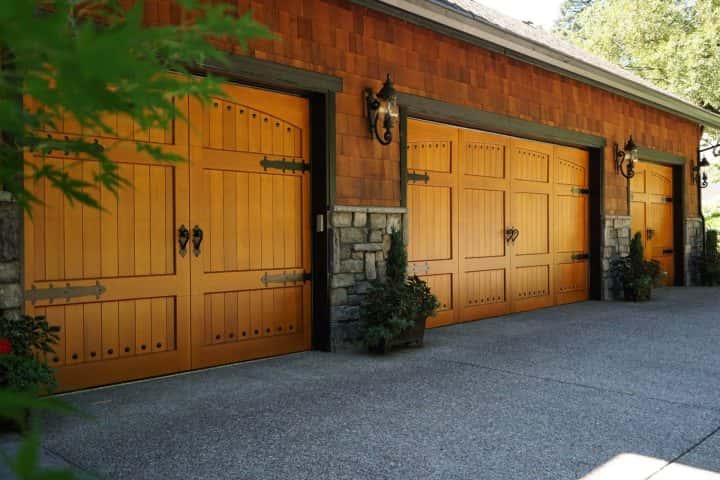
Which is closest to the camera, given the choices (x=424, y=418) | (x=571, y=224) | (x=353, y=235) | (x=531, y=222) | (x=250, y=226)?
(x=424, y=418)

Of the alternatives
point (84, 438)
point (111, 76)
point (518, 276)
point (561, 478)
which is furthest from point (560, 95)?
point (111, 76)

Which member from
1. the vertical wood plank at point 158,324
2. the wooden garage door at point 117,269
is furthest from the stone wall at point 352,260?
the vertical wood plank at point 158,324

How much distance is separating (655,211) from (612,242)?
6.72 feet

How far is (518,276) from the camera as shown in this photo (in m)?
7.40

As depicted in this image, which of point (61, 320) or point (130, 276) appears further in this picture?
point (130, 276)

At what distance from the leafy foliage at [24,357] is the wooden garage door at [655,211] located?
850 centimetres

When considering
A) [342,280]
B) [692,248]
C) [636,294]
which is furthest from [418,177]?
[692,248]

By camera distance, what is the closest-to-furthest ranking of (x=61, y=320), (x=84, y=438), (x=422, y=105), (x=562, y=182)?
(x=84, y=438), (x=61, y=320), (x=422, y=105), (x=562, y=182)

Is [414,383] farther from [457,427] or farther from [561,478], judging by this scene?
[561,478]

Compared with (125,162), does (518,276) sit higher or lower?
lower

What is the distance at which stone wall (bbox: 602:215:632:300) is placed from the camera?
27.9 feet

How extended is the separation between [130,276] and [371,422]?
75.7 inches

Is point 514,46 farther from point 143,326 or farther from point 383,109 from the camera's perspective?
point 143,326

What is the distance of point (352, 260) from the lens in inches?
208
